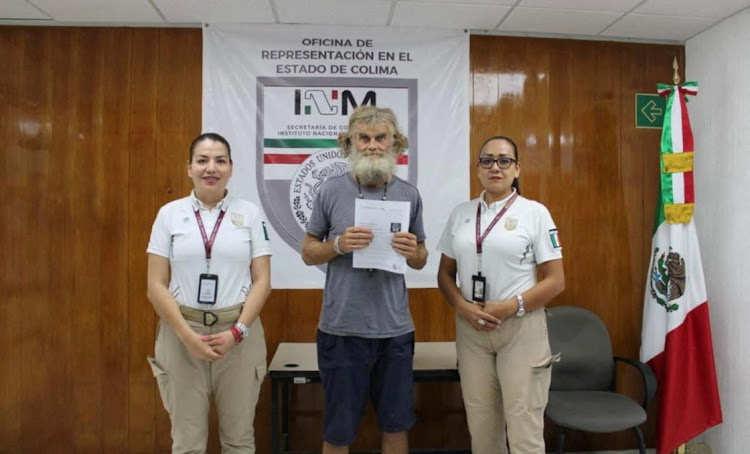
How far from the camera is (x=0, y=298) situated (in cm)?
307

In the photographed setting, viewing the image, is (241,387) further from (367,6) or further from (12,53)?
(12,53)

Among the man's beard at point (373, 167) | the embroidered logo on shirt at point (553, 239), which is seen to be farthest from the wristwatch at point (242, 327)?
the embroidered logo on shirt at point (553, 239)

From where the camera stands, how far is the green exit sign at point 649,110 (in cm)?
332

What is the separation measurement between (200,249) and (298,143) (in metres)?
1.30

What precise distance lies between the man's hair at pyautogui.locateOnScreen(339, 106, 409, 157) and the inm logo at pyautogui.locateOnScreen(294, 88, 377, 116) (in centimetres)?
106

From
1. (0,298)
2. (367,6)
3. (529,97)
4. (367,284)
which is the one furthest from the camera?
(529,97)

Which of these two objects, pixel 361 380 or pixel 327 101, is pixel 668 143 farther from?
pixel 361 380

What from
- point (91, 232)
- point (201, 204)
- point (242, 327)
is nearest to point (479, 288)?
point (242, 327)

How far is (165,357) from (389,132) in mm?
1318

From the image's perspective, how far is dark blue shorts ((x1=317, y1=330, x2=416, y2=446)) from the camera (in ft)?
6.59

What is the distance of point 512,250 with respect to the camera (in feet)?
7.10

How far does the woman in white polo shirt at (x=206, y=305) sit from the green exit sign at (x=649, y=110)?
8.82 ft

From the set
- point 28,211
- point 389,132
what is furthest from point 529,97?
point 28,211

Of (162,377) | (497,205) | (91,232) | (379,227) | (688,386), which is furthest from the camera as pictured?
(91,232)
